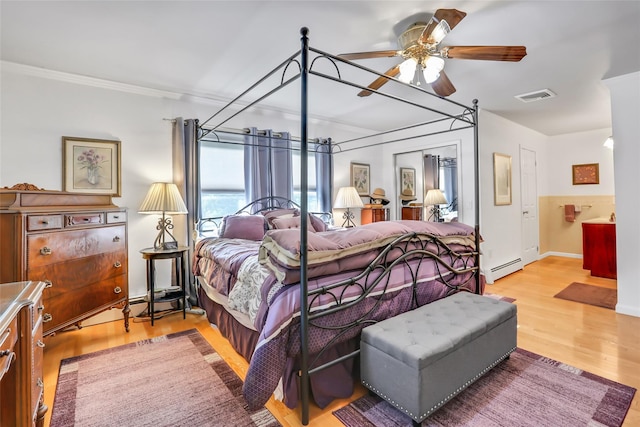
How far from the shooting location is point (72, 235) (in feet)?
7.50

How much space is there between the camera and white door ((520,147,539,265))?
5301 mm

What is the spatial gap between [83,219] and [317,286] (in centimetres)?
203

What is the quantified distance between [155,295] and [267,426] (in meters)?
2.26

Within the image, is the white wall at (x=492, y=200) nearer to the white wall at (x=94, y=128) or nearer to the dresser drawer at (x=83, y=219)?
the white wall at (x=94, y=128)

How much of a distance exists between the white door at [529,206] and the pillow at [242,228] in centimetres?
464

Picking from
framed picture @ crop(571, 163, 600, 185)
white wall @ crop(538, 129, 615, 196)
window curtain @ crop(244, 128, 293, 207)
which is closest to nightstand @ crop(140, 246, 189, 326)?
window curtain @ crop(244, 128, 293, 207)

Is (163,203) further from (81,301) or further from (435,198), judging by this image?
(435,198)

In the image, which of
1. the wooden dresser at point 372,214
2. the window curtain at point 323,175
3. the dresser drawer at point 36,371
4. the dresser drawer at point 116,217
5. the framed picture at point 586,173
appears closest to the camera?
the dresser drawer at point 36,371

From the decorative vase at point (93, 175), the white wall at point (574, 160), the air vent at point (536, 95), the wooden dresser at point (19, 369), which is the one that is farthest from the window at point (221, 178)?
the white wall at point (574, 160)

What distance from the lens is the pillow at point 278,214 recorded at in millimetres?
3512

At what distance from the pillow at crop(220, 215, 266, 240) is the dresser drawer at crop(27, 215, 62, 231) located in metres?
1.37

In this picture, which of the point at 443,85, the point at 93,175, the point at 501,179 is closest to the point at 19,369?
the point at 93,175

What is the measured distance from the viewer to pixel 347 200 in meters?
4.52

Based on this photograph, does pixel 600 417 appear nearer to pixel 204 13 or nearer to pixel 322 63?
pixel 322 63
